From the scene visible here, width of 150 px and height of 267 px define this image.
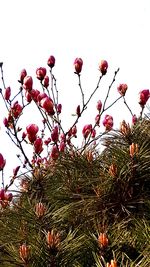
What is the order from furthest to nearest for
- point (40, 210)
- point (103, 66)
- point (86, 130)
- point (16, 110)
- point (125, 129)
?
point (16, 110)
point (86, 130)
point (103, 66)
point (125, 129)
point (40, 210)

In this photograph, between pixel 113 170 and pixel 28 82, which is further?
pixel 28 82

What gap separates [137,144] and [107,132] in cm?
29

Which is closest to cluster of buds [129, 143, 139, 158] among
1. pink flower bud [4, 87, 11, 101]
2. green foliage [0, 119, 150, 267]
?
green foliage [0, 119, 150, 267]

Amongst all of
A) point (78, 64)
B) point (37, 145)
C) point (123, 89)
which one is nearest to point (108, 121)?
point (123, 89)

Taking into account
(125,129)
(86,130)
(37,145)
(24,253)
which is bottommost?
(24,253)

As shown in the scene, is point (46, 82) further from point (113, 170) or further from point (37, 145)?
point (113, 170)

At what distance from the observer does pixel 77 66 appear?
169 inches

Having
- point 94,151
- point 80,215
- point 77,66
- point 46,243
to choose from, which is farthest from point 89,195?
point 77,66

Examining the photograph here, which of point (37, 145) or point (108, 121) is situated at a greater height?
point (108, 121)

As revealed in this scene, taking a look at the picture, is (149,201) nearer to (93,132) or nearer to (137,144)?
(137,144)

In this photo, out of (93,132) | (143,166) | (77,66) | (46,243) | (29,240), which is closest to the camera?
(46,243)

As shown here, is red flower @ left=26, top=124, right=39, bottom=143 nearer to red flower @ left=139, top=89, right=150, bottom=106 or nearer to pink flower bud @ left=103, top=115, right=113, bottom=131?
pink flower bud @ left=103, top=115, right=113, bottom=131

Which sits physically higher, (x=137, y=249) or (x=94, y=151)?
(x=94, y=151)

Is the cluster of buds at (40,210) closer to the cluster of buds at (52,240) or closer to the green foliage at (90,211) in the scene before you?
the green foliage at (90,211)
